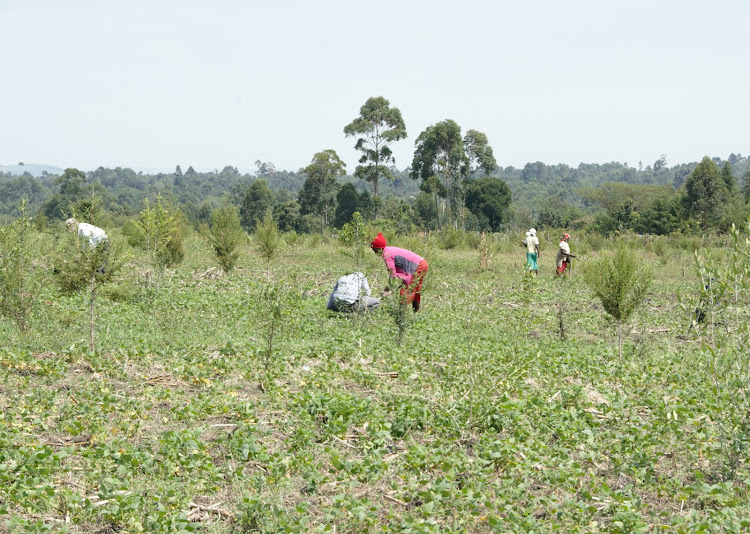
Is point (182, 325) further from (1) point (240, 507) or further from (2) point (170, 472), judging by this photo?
(1) point (240, 507)

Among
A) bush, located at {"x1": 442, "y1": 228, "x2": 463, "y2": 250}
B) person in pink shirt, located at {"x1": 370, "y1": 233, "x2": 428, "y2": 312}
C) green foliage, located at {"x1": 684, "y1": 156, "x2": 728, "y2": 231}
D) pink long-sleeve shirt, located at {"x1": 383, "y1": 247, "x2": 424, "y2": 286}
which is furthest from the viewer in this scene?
green foliage, located at {"x1": 684, "y1": 156, "x2": 728, "y2": 231}

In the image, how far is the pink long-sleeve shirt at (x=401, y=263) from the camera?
1115 centimetres

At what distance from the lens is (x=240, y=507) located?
4.38 meters

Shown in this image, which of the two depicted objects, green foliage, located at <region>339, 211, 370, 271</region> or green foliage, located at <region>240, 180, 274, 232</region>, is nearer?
green foliage, located at <region>339, 211, 370, 271</region>

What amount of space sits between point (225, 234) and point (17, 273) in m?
8.75

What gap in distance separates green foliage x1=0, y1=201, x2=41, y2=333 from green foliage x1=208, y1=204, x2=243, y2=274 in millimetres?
8391

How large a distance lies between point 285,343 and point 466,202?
4566 centimetres

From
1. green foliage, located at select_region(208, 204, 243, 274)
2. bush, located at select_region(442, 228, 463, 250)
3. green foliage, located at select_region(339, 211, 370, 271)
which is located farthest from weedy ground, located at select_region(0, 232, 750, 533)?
bush, located at select_region(442, 228, 463, 250)

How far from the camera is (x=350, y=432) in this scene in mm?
6297

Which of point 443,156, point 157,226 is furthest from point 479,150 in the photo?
point 157,226

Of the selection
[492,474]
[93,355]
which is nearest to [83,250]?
[93,355]

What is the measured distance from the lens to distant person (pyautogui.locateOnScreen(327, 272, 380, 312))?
38.3 ft

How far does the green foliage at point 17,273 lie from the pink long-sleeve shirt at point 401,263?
5427 millimetres

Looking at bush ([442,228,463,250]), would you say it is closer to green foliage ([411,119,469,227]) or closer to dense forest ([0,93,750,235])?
dense forest ([0,93,750,235])
